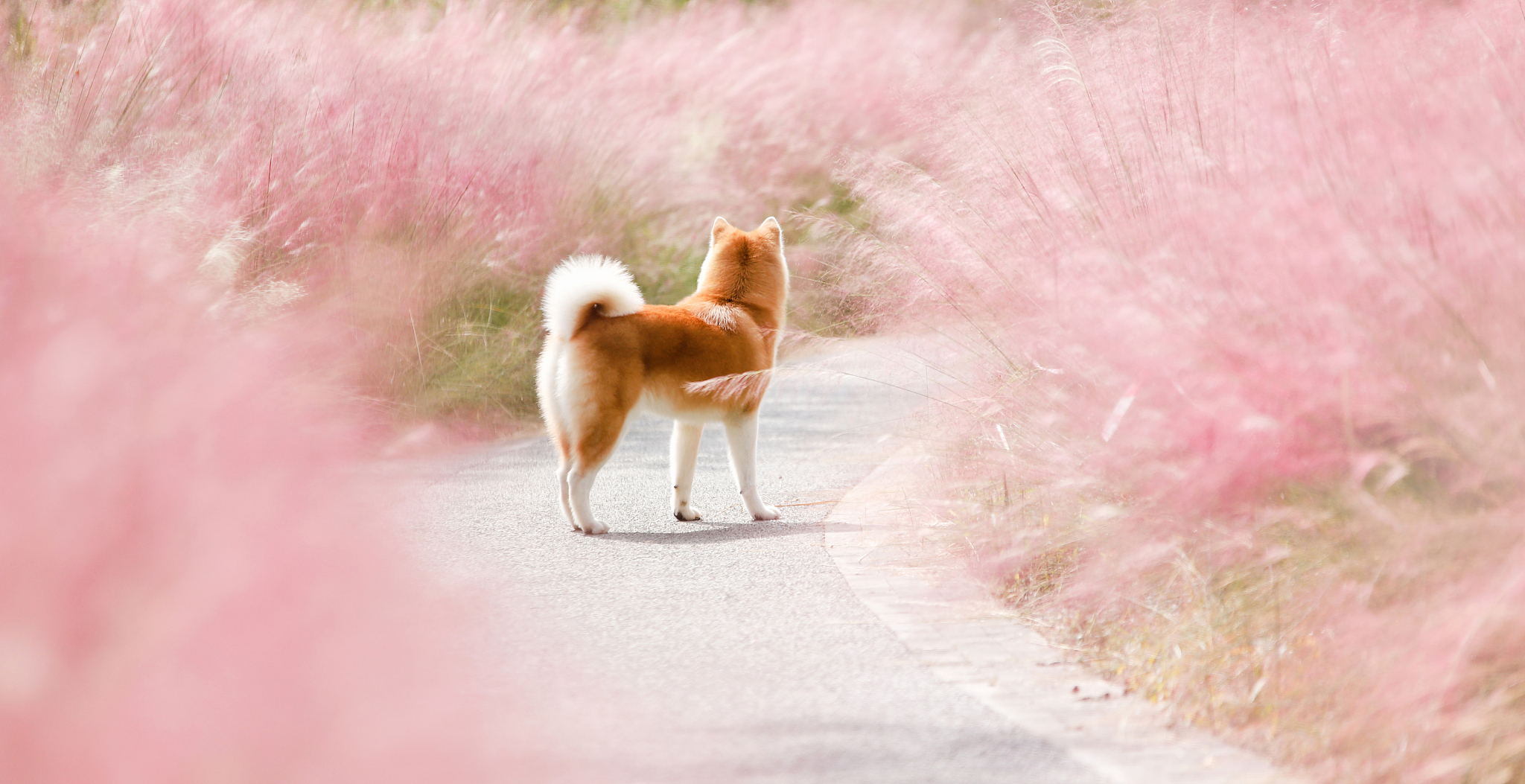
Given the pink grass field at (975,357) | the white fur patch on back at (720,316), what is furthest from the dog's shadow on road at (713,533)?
the pink grass field at (975,357)

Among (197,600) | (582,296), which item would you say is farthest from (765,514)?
(197,600)

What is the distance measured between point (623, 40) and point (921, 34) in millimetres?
4040

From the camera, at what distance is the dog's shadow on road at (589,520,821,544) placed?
6.43 metres

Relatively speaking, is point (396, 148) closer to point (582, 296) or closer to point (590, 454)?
point (582, 296)

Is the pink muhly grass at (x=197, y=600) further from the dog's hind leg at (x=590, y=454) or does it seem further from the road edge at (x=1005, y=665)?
the dog's hind leg at (x=590, y=454)

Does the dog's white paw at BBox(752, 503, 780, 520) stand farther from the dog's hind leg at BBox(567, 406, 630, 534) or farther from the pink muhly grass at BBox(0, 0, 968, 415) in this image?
the pink muhly grass at BBox(0, 0, 968, 415)

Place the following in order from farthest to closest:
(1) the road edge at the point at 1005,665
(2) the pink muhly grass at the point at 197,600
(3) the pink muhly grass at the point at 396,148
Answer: (3) the pink muhly grass at the point at 396,148
(1) the road edge at the point at 1005,665
(2) the pink muhly grass at the point at 197,600

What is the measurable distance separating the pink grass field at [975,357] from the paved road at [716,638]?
0.48m

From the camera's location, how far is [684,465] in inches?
266

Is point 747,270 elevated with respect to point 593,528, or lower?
elevated

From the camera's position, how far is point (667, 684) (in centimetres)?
434

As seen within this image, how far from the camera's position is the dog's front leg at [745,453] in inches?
258

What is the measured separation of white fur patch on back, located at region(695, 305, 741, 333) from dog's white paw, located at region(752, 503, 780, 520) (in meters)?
0.82

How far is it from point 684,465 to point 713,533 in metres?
0.36
